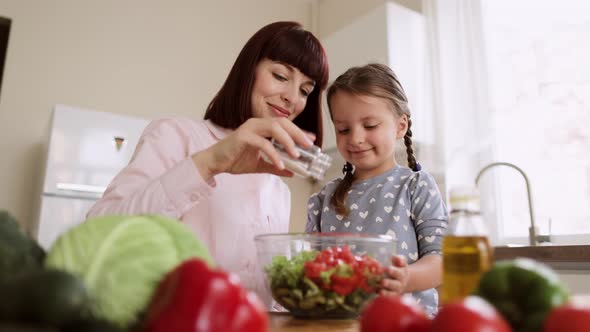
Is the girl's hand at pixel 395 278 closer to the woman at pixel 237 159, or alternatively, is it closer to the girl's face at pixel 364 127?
the woman at pixel 237 159

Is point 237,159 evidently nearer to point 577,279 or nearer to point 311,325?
point 311,325

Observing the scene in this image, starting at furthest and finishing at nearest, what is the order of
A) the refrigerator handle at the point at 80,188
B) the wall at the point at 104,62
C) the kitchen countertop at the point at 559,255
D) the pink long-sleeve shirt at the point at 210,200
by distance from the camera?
1. the wall at the point at 104,62
2. the refrigerator handle at the point at 80,188
3. the kitchen countertop at the point at 559,255
4. the pink long-sleeve shirt at the point at 210,200

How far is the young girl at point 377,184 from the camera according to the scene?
1.12m

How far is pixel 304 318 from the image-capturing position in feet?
2.12

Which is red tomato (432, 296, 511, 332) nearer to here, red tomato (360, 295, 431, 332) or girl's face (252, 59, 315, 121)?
red tomato (360, 295, 431, 332)

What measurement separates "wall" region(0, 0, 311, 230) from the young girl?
212cm

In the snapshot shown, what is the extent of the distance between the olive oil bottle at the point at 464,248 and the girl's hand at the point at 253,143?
0.29 metres

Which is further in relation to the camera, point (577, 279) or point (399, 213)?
point (577, 279)

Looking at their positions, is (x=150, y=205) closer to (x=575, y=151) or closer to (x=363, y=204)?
(x=363, y=204)

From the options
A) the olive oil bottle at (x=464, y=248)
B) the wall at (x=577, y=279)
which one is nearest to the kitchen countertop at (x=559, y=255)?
the wall at (x=577, y=279)

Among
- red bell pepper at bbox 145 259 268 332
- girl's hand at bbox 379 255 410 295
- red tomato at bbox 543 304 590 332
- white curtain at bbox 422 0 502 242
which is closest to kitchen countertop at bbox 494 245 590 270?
white curtain at bbox 422 0 502 242

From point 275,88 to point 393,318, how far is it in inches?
38.8

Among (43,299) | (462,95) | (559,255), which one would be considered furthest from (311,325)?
(462,95)

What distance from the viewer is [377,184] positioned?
50.3 inches
